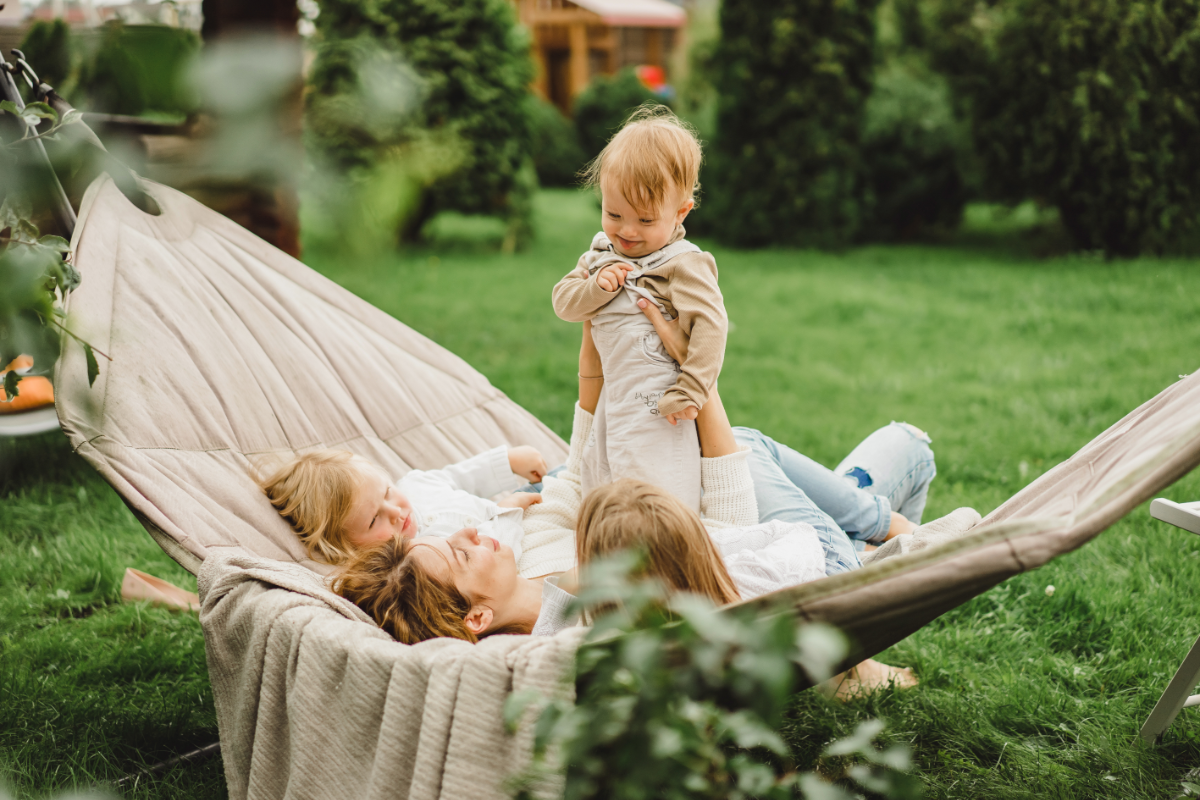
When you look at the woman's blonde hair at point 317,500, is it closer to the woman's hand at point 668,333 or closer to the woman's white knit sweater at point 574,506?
the woman's white knit sweater at point 574,506

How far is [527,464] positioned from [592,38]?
1530 cm

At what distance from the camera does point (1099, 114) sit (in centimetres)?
600

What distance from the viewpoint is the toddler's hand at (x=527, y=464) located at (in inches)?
94.8

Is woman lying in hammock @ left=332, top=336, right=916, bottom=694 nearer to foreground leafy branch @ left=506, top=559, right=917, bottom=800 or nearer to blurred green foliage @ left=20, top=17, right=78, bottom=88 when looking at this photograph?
foreground leafy branch @ left=506, top=559, right=917, bottom=800

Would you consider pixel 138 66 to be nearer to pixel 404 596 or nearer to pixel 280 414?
pixel 404 596

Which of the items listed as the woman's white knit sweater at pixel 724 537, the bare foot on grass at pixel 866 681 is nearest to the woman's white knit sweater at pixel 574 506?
the woman's white knit sweater at pixel 724 537

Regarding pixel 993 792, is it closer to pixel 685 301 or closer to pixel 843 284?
pixel 685 301

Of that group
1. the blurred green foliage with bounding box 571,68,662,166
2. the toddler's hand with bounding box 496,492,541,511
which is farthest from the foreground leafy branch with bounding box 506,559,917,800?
the blurred green foliage with bounding box 571,68,662,166

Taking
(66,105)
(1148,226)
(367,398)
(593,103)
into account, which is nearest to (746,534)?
(367,398)

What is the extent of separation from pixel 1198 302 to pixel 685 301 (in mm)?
4321

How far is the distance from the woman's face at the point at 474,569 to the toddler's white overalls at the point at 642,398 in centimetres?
26

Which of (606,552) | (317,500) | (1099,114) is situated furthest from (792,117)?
(606,552)

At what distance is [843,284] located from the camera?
20.3ft

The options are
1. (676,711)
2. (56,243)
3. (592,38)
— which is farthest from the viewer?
(592,38)
